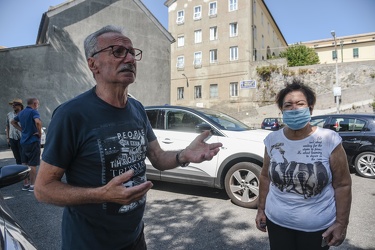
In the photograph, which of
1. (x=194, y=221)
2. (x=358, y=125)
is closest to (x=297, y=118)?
(x=194, y=221)

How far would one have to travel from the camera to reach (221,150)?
496 cm

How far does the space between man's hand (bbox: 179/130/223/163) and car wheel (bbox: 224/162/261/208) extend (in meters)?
3.01

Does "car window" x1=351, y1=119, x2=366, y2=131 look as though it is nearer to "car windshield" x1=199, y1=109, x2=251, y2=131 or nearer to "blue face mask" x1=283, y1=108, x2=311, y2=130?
"car windshield" x1=199, y1=109, x2=251, y2=131

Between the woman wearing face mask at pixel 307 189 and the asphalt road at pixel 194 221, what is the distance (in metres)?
1.42

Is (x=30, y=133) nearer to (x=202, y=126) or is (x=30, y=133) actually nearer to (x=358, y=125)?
(x=202, y=126)

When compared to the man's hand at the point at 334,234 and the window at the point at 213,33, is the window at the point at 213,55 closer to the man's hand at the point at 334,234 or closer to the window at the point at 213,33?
the window at the point at 213,33

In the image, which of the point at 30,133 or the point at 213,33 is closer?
the point at 30,133

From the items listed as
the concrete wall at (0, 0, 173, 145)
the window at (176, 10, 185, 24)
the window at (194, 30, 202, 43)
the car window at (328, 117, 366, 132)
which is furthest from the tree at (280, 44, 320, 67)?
the car window at (328, 117, 366, 132)

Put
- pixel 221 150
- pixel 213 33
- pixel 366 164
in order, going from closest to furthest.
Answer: pixel 221 150, pixel 366 164, pixel 213 33

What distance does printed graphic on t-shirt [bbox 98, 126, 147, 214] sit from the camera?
59.3 inches

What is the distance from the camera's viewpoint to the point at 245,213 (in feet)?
14.8

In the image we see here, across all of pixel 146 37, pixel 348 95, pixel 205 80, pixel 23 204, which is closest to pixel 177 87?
pixel 205 80

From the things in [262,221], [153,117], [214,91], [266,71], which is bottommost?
[262,221]

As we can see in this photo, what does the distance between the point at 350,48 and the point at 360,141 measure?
55903 millimetres
